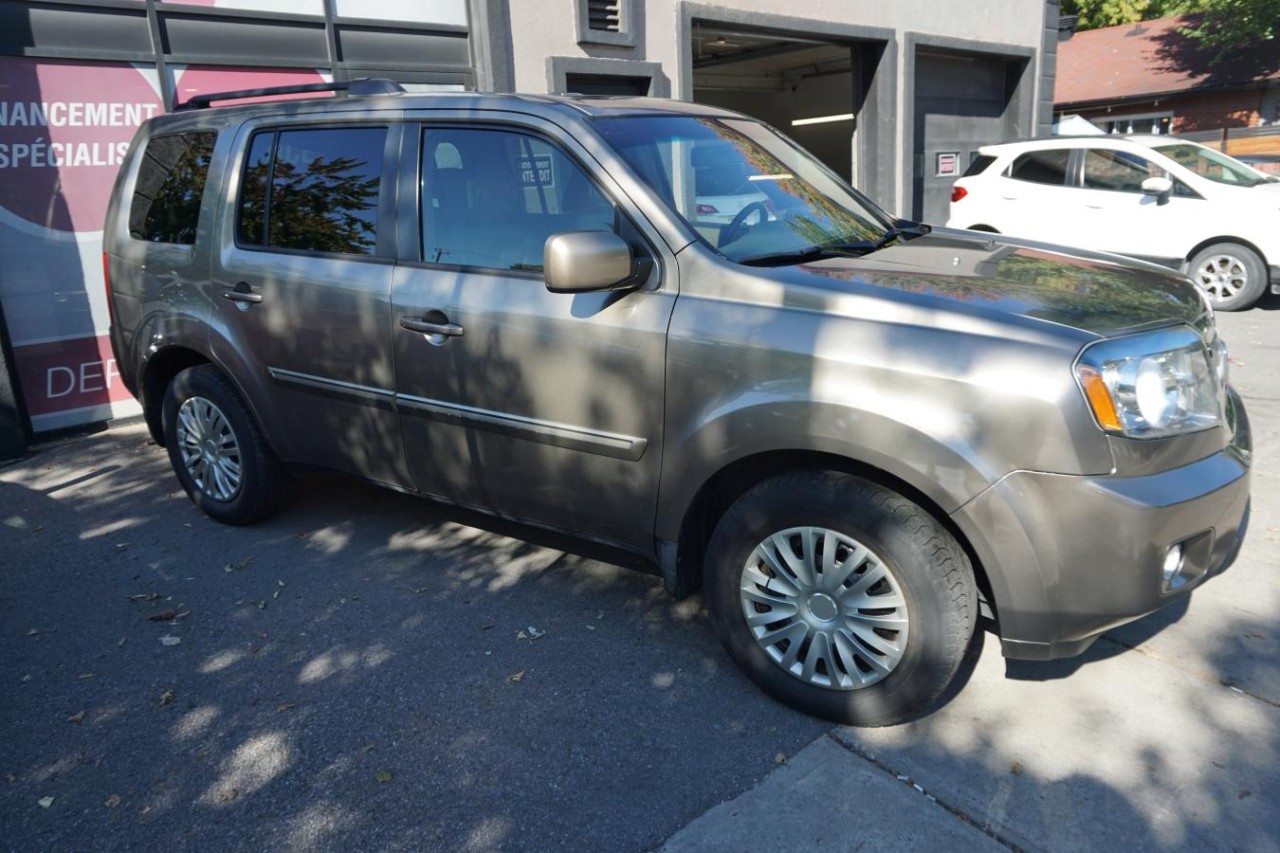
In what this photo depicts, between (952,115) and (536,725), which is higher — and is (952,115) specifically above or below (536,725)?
above

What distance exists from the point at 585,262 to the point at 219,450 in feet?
8.73

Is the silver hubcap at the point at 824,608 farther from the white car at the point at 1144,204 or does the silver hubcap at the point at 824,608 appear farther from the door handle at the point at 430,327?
the white car at the point at 1144,204

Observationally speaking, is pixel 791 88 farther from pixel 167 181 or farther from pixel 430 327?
pixel 430 327

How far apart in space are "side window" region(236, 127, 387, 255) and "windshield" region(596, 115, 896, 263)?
1.10 metres

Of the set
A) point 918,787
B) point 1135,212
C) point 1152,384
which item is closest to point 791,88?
point 1135,212

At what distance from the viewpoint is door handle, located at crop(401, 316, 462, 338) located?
145 inches

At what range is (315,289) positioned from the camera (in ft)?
13.5

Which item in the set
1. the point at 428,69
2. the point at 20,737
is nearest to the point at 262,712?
the point at 20,737

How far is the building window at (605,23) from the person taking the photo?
891cm

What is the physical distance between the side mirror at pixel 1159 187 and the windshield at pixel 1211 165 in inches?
20.3

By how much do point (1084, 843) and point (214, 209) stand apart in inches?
168

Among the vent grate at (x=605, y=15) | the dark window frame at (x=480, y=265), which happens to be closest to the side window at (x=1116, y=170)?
the vent grate at (x=605, y=15)

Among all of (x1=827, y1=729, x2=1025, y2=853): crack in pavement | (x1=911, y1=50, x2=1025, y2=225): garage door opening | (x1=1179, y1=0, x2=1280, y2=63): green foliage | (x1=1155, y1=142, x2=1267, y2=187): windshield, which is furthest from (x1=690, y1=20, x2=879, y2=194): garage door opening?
(x1=1179, y1=0, x2=1280, y2=63): green foliage

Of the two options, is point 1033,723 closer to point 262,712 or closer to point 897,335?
point 897,335
